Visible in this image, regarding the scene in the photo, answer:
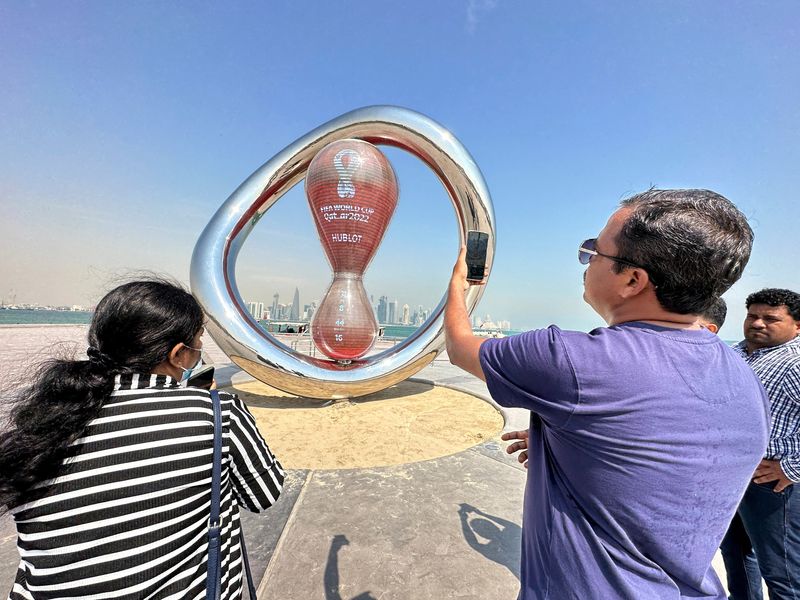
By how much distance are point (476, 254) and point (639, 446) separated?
2.91ft

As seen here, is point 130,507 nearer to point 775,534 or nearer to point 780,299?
point 775,534

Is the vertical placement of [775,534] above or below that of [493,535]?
above

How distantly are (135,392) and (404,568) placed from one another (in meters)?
2.13

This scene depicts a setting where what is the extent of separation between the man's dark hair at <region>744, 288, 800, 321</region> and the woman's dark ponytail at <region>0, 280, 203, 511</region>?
2.99 metres

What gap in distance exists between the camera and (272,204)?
749cm

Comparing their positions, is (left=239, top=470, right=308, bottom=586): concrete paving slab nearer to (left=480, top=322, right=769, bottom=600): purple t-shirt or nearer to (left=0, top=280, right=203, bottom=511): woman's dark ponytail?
(left=0, top=280, right=203, bottom=511): woman's dark ponytail

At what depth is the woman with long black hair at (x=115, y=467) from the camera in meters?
1.00

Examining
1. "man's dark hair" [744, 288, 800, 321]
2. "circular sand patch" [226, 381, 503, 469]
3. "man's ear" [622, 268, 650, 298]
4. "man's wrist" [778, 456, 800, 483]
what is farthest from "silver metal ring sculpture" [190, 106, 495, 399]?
"man's ear" [622, 268, 650, 298]

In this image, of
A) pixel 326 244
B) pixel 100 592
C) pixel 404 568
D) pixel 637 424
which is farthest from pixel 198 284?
pixel 637 424

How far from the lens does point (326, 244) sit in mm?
6645

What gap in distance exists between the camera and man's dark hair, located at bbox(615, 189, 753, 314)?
0.99 meters

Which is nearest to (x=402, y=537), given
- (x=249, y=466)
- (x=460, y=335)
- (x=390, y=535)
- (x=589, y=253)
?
(x=390, y=535)

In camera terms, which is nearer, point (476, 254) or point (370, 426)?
point (476, 254)

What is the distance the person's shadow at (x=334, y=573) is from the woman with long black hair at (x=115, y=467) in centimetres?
134
